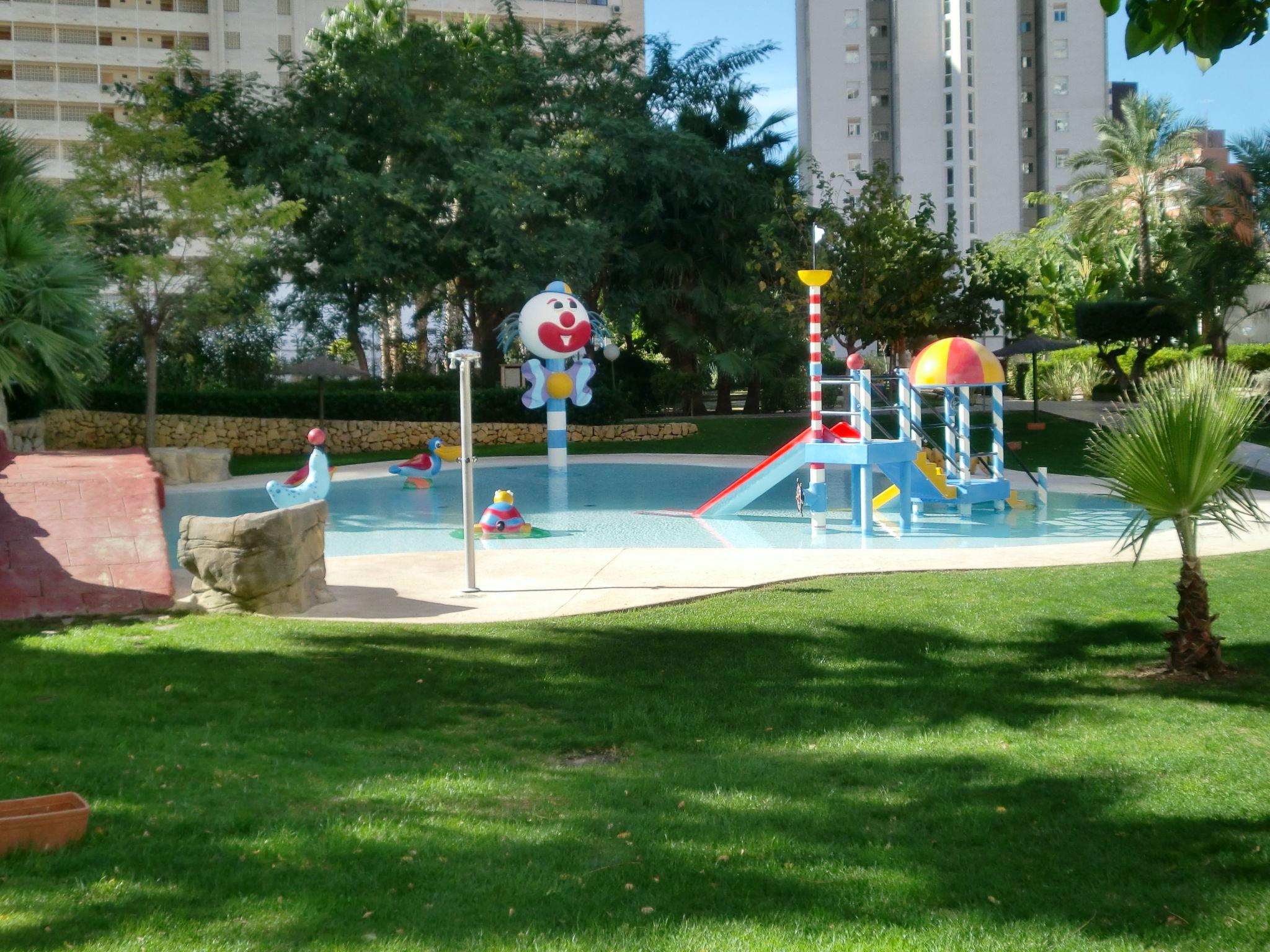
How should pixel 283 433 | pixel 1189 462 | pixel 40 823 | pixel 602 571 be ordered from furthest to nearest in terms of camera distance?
1. pixel 283 433
2. pixel 602 571
3. pixel 1189 462
4. pixel 40 823

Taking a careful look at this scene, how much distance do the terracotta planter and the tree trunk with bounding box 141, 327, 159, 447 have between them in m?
20.0

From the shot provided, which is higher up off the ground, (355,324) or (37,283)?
(355,324)

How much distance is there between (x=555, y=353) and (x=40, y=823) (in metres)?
19.0

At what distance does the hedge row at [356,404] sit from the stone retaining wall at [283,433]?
9.6 inches

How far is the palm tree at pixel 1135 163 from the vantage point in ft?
125

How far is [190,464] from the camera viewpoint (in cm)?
2134

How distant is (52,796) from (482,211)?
2249 cm

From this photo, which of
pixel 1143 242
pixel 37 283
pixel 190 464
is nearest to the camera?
pixel 37 283

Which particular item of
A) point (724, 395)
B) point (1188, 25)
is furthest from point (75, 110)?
point (1188, 25)

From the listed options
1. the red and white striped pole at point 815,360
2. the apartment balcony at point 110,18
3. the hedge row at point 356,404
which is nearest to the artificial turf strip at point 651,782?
the red and white striped pole at point 815,360

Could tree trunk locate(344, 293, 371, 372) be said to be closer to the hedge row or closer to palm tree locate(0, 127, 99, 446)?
the hedge row

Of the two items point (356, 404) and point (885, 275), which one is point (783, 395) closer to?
point (885, 275)

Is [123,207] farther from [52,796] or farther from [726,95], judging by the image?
[52,796]

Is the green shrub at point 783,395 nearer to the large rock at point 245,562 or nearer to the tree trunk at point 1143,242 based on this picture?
the tree trunk at point 1143,242
